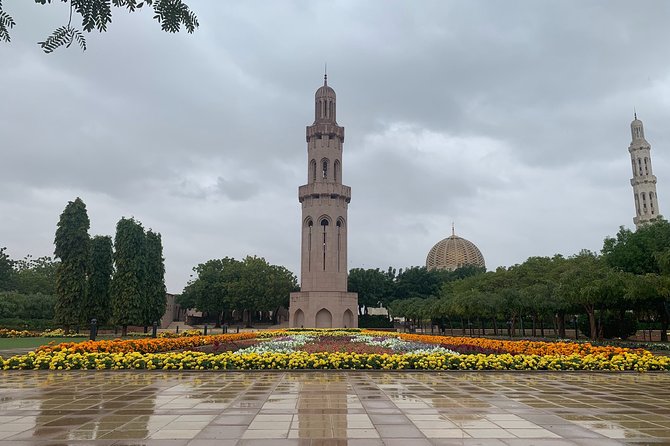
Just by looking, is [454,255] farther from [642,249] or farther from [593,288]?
[593,288]

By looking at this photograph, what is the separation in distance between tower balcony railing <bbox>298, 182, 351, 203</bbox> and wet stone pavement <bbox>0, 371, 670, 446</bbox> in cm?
4252

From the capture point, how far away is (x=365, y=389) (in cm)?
885

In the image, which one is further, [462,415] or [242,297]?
[242,297]

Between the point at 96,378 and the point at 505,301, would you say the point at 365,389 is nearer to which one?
the point at 96,378

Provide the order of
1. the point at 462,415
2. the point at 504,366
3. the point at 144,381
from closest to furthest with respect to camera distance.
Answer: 1. the point at 462,415
2. the point at 144,381
3. the point at 504,366

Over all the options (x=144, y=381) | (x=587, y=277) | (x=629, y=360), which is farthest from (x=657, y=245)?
(x=144, y=381)

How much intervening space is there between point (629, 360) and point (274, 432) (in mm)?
10477

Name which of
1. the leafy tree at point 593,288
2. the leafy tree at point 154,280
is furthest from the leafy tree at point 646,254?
the leafy tree at point 154,280

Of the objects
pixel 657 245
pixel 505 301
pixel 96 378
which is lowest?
pixel 96 378

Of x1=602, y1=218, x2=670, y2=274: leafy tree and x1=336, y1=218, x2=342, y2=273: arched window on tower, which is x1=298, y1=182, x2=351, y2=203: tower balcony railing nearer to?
x1=336, y1=218, x2=342, y2=273: arched window on tower

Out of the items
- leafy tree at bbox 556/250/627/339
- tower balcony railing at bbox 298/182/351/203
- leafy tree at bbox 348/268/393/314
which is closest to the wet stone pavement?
leafy tree at bbox 556/250/627/339

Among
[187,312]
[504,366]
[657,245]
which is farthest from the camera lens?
[187,312]

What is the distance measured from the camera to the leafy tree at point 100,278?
3728cm

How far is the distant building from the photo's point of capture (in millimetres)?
105306
